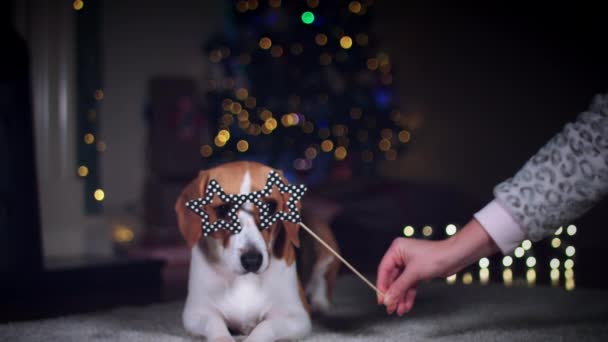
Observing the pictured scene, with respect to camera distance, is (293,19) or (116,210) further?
(116,210)

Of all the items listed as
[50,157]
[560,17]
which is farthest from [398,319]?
[560,17]

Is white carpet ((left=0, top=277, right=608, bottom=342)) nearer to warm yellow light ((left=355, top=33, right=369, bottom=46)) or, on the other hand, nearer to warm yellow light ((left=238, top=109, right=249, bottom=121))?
warm yellow light ((left=238, top=109, right=249, bottom=121))

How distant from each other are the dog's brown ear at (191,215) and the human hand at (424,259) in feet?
1.38

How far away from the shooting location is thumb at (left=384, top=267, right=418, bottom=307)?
132 cm

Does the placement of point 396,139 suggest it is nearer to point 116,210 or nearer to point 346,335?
point 116,210

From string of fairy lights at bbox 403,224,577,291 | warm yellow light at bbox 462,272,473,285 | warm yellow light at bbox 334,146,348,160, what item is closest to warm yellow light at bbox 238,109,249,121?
warm yellow light at bbox 334,146,348,160

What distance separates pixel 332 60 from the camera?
4254 millimetres

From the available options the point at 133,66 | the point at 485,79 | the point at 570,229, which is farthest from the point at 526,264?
the point at 133,66

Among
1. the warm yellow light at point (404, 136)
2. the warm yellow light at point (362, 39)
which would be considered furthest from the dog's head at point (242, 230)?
the warm yellow light at point (404, 136)

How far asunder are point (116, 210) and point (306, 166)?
4.60 ft

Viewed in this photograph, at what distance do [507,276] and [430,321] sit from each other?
43.0 inches

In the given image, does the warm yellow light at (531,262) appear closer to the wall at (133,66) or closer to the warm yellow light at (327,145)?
the warm yellow light at (327,145)

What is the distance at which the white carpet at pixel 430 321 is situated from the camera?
160 cm

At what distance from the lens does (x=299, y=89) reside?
167 inches
